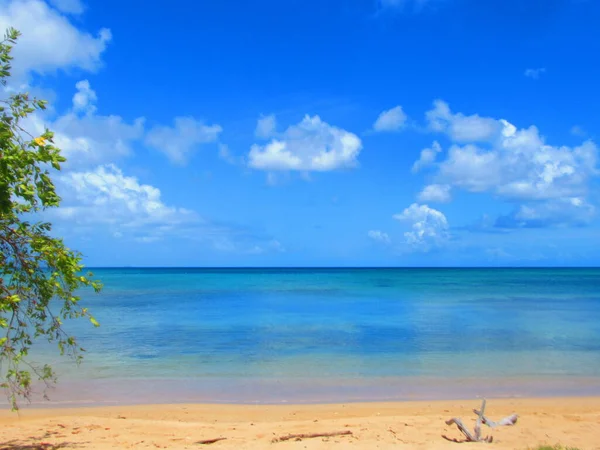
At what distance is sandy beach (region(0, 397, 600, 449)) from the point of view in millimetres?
9461

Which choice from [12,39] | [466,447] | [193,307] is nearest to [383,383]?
[466,447]

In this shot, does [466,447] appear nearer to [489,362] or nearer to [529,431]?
[529,431]

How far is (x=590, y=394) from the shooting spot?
1425cm

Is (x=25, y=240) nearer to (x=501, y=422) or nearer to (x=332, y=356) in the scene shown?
(x=501, y=422)

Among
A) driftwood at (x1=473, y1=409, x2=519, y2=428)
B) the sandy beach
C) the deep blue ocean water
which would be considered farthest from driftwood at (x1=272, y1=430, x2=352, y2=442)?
the deep blue ocean water

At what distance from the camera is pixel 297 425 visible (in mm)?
10750

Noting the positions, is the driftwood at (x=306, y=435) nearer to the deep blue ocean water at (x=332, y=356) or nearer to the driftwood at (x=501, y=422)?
the driftwood at (x=501, y=422)

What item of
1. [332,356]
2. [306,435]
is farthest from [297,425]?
[332,356]

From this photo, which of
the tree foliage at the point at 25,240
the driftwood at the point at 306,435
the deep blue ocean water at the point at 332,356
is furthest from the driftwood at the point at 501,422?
the tree foliage at the point at 25,240

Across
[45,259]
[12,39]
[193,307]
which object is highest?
[12,39]

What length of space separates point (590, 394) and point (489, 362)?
433cm

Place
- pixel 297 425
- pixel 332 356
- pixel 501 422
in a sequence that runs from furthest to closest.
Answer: pixel 332 356 < pixel 297 425 < pixel 501 422

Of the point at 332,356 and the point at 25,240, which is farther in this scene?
the point at 332,356

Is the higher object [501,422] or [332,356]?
[501,422]
